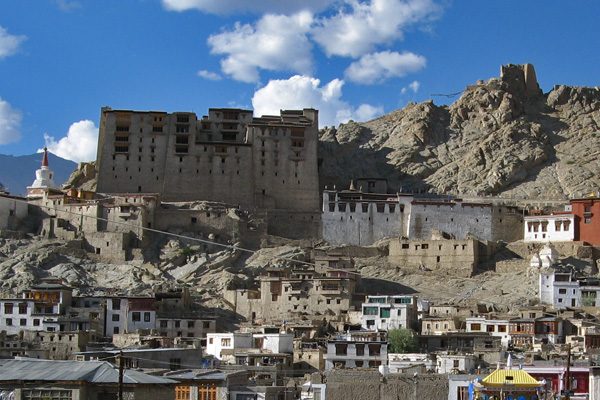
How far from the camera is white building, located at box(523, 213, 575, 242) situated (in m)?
73.7

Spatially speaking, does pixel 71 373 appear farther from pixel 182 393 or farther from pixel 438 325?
pixel 438 325

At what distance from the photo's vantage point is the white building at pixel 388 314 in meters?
58.9

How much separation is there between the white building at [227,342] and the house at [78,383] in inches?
982

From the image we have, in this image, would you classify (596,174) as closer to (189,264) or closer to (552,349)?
(189,264)

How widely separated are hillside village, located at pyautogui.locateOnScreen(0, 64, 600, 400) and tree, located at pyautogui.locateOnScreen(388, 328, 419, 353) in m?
0.10

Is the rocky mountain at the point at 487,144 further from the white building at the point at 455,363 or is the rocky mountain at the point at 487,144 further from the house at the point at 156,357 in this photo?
the house at the point at 156,357

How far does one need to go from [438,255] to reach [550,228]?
24.5 feet

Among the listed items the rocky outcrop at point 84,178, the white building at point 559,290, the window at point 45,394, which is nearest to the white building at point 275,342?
the white building at point 559,290

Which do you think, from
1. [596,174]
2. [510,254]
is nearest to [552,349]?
[510,254]

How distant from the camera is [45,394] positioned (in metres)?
26.9

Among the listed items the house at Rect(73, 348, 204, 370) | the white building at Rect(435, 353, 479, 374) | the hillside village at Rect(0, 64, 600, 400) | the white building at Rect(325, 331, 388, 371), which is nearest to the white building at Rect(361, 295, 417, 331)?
the hillside village at Rect(0, 64, 600, 400)

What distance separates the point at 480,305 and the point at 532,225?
13.8m

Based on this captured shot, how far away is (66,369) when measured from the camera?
90.3 ft

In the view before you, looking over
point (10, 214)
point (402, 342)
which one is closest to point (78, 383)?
point (402, 342)
